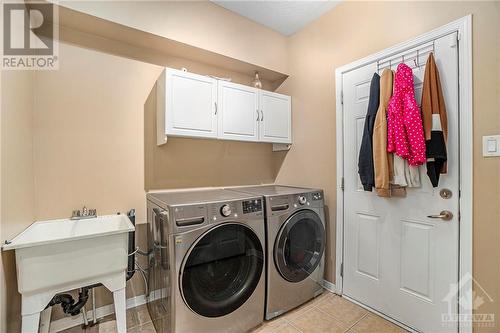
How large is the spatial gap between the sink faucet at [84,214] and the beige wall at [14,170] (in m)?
0.24

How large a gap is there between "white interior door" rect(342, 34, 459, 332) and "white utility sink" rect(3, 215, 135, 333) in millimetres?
1818

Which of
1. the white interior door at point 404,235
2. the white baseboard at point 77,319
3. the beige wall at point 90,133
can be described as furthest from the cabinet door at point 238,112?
the white baseboard at point 77,319

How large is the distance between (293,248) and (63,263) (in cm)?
157

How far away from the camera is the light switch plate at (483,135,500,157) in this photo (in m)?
1.32

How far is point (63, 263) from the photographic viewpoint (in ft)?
4.16

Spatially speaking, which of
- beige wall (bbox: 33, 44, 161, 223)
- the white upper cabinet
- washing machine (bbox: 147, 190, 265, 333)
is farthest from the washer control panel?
beige wall (bbox: 33, 44, 161, 223)

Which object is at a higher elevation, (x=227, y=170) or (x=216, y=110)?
(x=216, y=110)

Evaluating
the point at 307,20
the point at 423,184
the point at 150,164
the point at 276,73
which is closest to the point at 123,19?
the point at 150,164

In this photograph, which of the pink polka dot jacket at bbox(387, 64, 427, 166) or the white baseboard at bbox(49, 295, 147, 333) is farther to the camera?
the white baseboard at bbox(49, 295, 147, 333)

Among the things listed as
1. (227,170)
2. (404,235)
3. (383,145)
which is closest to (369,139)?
(383,145)

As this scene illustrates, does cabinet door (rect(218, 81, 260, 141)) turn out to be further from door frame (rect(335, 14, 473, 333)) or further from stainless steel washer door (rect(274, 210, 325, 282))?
door frame (rect(335, 14, 473, 333))

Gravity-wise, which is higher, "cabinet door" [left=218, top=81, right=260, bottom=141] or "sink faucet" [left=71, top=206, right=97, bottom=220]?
"cabinet door" [left=218, top=81, right=260, bottom=141]

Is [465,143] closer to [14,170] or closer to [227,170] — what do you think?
[227,170]

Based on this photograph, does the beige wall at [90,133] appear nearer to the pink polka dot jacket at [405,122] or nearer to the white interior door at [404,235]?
the white interior door at [404,235]
